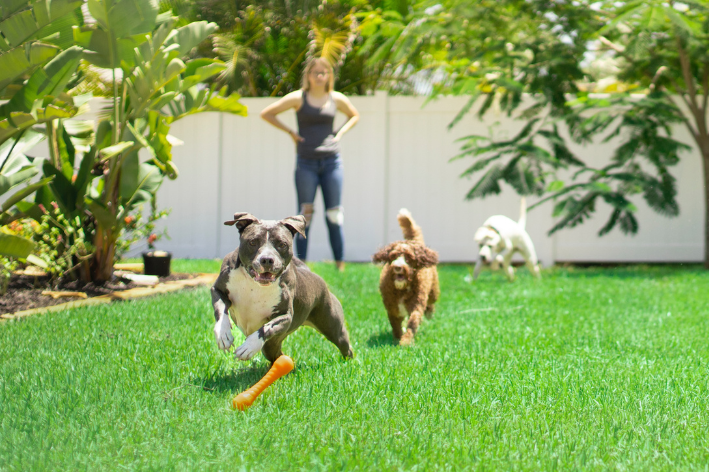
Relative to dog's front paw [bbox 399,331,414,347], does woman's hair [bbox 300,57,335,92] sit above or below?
above

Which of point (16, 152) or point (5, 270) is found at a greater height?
point (16, 152)

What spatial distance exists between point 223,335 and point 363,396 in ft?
2.03

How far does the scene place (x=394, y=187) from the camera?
8.68m

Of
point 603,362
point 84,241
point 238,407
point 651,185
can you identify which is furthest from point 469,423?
Result: point 651,185

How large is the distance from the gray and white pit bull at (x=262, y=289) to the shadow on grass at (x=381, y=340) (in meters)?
0.88

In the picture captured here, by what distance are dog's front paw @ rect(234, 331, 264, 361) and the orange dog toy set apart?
0.15 m

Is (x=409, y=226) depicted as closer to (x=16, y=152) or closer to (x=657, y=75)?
(x=16, y=152)

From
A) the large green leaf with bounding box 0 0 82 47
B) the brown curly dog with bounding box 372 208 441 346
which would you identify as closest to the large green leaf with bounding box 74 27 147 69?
the large green leaf with bounding box 0 0 82 47

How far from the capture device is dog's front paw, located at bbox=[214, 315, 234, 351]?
2.40 metres

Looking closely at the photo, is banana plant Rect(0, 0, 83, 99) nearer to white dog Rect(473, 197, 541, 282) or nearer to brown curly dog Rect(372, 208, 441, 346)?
brown curly dog Rect(372, 208, 441, 346)

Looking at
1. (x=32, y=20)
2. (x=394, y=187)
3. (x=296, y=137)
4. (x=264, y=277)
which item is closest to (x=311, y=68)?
(x=296, y=137)

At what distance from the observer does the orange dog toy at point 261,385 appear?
239 cm

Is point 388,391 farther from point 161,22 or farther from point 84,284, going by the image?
point 161,22

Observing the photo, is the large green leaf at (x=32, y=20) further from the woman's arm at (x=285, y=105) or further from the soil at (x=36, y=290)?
the woman's arm at (x=285, y=105)
